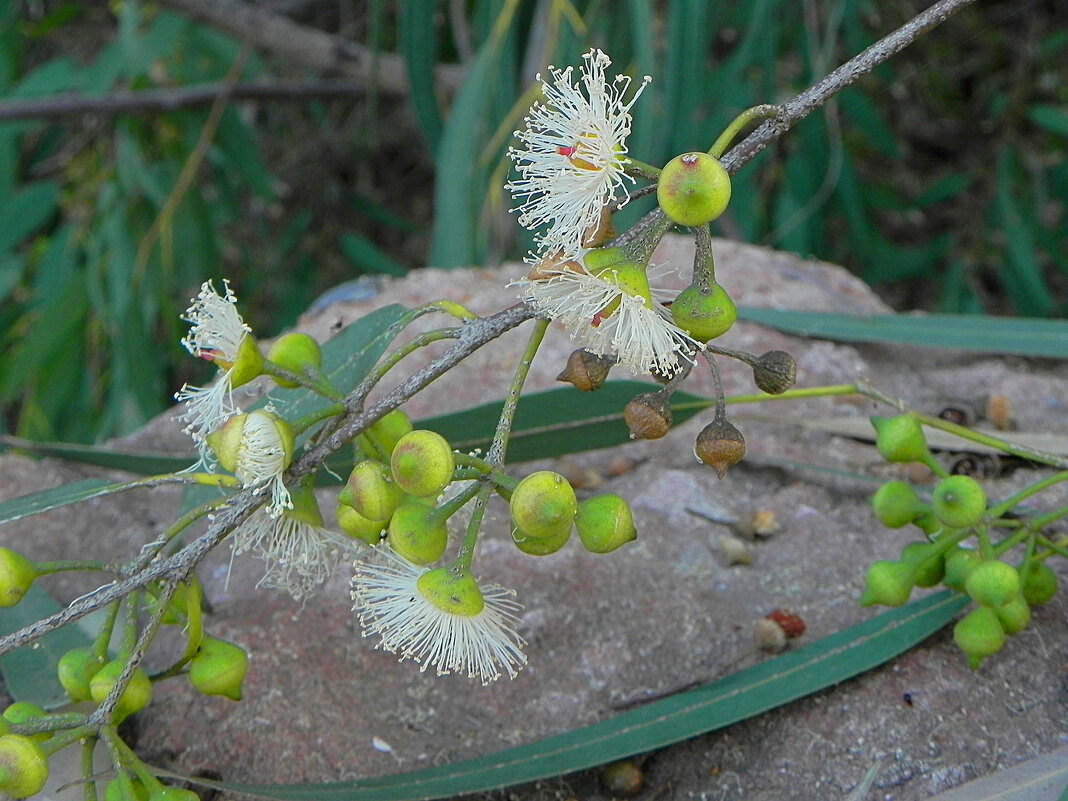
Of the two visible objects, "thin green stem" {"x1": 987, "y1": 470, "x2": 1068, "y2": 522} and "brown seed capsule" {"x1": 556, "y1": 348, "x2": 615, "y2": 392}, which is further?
"thin green stem" {"x1": 987, "y1": 470, "x2": 1068, "y2": 522}

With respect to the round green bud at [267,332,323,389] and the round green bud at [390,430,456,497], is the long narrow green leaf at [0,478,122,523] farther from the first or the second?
the round green bud at [390,430,456,497]

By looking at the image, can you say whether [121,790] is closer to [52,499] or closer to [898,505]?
[52,499]

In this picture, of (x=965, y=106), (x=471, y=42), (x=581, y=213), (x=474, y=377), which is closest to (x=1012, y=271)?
(x=965, y=106)

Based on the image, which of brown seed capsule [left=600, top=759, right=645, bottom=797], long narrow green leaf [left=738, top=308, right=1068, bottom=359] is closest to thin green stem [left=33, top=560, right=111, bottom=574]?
brown seed capsule [left=600, top=759, right=645, bottom=797]

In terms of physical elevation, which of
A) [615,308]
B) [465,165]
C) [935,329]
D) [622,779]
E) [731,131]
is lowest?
[622,779]

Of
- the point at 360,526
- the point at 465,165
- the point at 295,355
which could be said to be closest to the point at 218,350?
the point at 295,355

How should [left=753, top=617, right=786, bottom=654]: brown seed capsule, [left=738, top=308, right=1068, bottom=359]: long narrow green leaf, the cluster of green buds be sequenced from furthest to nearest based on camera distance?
[left=738, top=308, right=1068, bottom=359]: long narrow green leaf → [left=753, top=617, right=786, bottom=654]: brown seed capsule → the cluster of green buds

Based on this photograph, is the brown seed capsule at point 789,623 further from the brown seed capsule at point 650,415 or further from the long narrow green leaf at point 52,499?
the long narrow green leaf at point 52,499

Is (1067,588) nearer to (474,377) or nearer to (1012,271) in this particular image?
(474,377)
